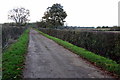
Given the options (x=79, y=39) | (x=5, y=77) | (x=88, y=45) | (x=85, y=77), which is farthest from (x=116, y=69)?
(x=79, y=39)

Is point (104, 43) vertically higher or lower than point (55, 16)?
lower

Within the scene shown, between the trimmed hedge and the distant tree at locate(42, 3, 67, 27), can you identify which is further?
the distant tree at locate(42, 3, 67, 27)

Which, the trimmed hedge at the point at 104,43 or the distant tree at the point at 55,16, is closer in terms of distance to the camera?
the trimmed hedge at the point at 104,43

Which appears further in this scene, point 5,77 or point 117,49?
point 117,49

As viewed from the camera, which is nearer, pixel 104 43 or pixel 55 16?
pixel 104 43

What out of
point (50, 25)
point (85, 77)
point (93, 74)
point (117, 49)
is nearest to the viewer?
point (85, 77)

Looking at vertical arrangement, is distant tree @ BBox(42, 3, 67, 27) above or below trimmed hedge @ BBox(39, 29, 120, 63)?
above

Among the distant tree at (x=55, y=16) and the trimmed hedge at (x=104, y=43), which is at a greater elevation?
the distant tree at (x=55, y=16)

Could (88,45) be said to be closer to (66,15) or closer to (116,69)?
(116,69)

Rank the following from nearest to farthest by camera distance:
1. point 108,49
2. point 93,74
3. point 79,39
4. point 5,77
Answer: point 5,77 < point 93,74 < point 108,49 < point 79,39

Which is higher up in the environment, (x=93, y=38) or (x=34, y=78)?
(x=93, y=38)

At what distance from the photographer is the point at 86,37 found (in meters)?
13.3

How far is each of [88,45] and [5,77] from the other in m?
9.04

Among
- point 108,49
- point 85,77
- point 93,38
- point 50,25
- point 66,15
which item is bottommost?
point 85,77
